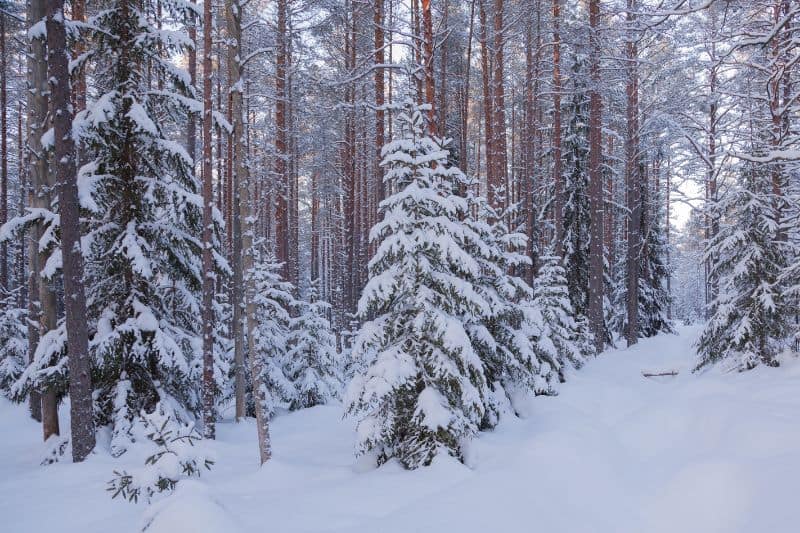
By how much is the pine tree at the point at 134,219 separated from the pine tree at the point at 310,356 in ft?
16.8

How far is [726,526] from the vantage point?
5324 millimetres

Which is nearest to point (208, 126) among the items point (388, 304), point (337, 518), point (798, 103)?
point (388, 304)

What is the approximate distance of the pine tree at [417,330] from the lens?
772 centimetres

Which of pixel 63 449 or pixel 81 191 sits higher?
pixel 81 191

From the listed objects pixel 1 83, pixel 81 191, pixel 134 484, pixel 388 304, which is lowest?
pixel 134 484

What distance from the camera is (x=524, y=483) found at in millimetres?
6953

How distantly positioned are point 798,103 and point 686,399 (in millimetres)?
6254

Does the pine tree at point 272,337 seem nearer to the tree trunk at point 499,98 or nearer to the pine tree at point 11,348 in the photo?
the tree trunk at point 499,98

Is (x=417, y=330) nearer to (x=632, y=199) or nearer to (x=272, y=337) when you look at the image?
(x=272, y=337)

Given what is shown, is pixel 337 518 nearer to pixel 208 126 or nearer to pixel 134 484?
pixel 134 484

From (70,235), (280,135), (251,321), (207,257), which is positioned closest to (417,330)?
(251,321)

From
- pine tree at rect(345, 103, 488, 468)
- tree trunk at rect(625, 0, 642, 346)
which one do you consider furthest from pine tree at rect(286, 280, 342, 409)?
tree trunk at rect(625, 0, 642, 346)

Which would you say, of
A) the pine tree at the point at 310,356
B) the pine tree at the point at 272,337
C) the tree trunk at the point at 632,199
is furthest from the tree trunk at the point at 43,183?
the tree trunk at the point at 632,199

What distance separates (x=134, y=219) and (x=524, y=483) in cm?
840
